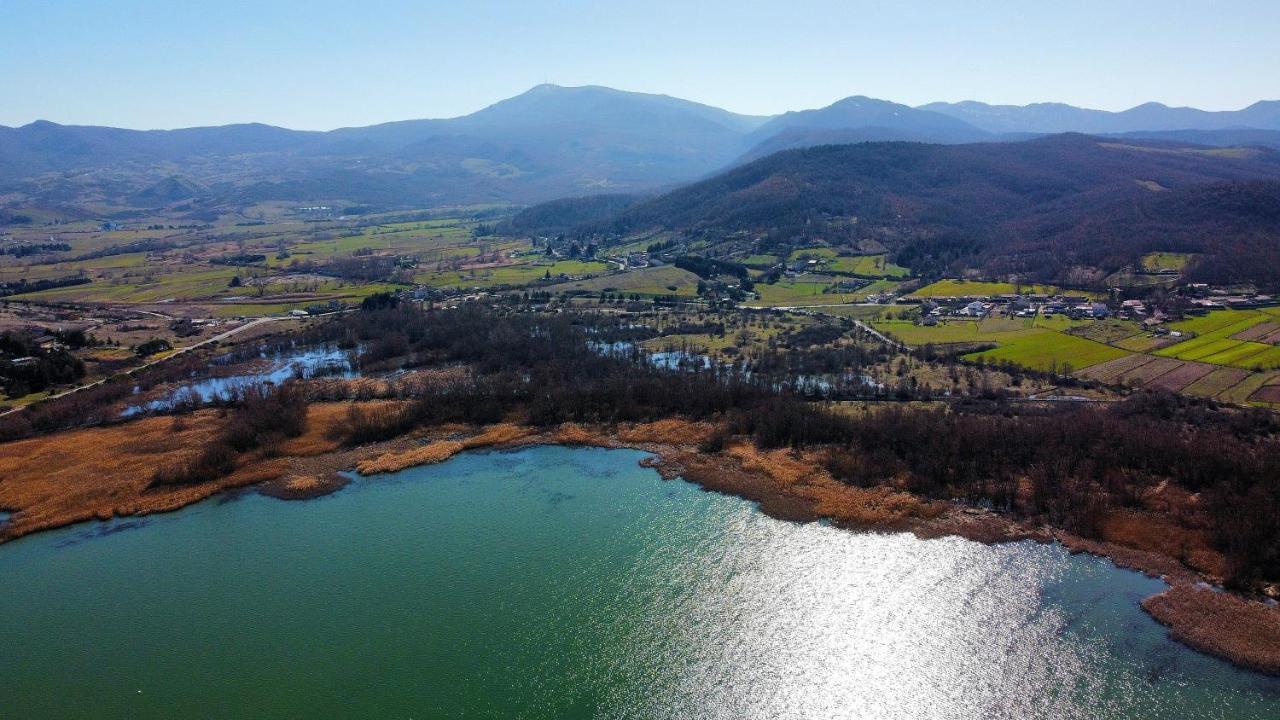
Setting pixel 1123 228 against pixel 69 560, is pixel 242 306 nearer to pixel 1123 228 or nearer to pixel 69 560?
pixel 69 560

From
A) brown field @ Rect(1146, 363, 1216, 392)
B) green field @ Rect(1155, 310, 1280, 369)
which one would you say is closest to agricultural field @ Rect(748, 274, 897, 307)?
green field @ Rect(1155, 310, 1280, 369)

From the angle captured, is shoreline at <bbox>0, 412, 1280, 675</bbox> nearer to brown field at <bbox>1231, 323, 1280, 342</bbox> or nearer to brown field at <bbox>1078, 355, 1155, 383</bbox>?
brown field at <bbox>1078, 355, 1155, 383</bbox>

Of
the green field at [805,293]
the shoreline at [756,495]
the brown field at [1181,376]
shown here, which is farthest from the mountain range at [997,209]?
the shoreline at [756,495]

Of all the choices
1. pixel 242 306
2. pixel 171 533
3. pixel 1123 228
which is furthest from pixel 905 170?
pixel 171 533

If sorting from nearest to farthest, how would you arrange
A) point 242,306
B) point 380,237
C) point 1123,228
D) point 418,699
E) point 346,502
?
1. point 418,699
2. point 346,502
3. point 242,306
4. point 1123,228
5. point 380,237

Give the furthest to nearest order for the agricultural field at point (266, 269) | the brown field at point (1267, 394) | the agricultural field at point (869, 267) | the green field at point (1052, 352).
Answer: the agricultural field at point (869, 267) < the agricultural field at point (266, 269) < the green field at point (1052, 352) < the brown field at point (1267, 394)

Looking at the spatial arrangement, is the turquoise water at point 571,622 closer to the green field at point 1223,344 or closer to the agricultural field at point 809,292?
the green field at point 1223,344

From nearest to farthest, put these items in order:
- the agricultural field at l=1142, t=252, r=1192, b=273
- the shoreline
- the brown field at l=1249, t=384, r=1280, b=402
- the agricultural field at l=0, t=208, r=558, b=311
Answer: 1. the shoreline
2. the brown field at l=1249, t=384, r=1280, b=402
3. the agricultural field at l=1142, t=252, r=1192, b=273
4. the agricultural field at l=0, t=208, r=558, b=311
